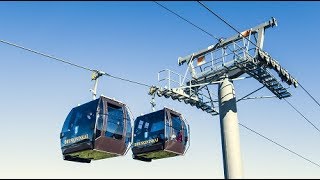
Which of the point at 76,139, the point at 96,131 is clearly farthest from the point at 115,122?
the point at 76,139

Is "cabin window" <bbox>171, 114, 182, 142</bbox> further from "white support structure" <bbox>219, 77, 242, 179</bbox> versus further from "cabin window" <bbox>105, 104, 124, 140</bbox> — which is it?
"cabin window" <bbox>105, 104, 124, 140</bbox>

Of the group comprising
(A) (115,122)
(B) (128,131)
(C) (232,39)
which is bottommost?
(B) (128,131)

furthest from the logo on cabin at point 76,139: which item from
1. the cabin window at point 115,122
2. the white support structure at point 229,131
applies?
the white support structure at point 229,131

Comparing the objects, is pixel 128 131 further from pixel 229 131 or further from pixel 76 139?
pixel 229 131

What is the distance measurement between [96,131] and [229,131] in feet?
25.6

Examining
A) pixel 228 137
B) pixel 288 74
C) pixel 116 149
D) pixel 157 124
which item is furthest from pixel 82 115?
pixel 288 74

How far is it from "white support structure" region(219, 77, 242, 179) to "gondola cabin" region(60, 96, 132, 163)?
5740mm

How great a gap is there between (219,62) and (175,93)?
9.97 ft

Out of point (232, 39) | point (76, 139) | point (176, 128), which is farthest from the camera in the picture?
point (232, 39)

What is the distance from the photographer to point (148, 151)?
17.5 m

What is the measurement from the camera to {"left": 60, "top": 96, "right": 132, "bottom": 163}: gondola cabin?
14.1m

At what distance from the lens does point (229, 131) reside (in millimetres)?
19094

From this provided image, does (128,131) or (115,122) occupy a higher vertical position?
(115,122)

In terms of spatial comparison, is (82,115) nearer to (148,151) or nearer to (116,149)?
(116,149)
